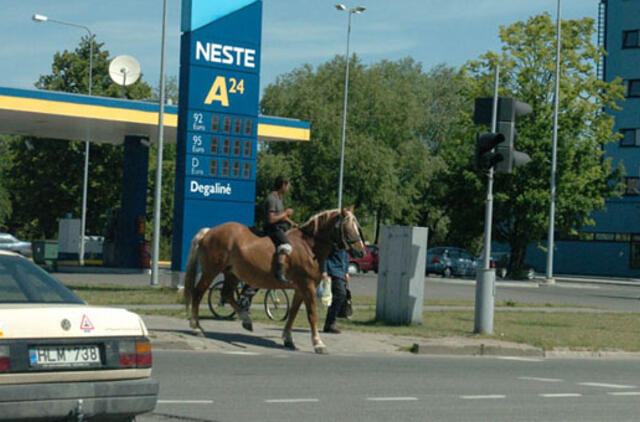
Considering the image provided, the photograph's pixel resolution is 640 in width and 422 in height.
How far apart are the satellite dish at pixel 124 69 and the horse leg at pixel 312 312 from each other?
32.9 meters

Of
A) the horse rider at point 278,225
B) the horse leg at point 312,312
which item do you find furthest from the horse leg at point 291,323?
the horse rider at point 278,225

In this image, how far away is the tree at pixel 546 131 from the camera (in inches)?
2101

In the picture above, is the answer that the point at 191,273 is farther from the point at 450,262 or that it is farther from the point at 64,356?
the point at 450,262

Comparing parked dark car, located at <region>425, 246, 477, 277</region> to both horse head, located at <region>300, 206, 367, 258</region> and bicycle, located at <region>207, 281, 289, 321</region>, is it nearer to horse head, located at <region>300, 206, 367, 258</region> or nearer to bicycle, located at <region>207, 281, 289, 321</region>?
bicycle, located at <region>207, 281, 289, 321</region>

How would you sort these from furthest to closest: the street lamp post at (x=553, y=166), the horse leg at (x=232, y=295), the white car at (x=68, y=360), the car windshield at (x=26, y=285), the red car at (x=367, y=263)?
the red car at (x=367, y=263), the street lamp post at (x=553, y=166), the horse leg at (x=232, y=295), the car windshield at (x=26, y=285), the white car at (x=68, y=360)

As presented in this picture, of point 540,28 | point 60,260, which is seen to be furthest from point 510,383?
point 540,28

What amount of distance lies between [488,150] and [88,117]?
2287 cm

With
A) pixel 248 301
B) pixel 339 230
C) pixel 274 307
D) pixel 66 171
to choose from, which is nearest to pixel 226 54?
pixel 274 307

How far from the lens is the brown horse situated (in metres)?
16.0

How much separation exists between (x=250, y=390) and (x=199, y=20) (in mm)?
18051

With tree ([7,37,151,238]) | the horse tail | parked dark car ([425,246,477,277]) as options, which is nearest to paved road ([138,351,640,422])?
the horse tail

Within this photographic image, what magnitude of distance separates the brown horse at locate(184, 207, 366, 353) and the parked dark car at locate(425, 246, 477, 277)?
39.9 meters

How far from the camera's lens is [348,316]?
21.0 meters

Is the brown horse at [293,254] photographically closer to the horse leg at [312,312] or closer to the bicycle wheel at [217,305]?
the horse leg at [312,312]
